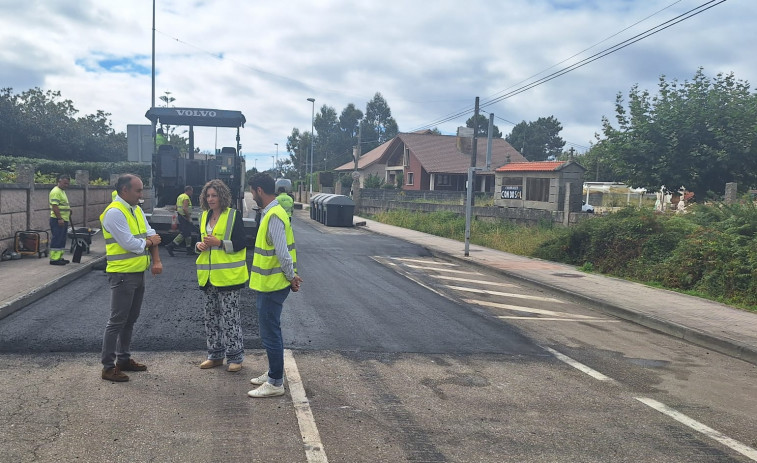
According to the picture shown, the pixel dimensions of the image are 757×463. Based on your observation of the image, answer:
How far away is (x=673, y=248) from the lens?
12898 millimetres

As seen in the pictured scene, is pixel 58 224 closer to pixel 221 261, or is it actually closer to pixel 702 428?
pixel 221 261

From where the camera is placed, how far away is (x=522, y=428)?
4523 mm

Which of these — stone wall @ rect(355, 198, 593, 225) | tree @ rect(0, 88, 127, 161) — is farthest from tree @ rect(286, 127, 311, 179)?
stone wall @ rect(355, 198, 593, 225)

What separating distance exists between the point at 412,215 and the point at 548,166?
Answer: 9906mm

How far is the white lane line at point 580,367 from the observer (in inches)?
236

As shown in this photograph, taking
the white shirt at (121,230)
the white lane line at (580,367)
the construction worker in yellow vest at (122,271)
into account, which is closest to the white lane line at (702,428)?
the white lane line at (580,367)

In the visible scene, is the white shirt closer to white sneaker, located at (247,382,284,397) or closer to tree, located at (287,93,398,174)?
white sneaker, located at (247,382,284,397)

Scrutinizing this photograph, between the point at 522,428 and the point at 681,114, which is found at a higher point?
the point at 681,114

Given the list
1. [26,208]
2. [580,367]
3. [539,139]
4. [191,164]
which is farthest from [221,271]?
[539,139]

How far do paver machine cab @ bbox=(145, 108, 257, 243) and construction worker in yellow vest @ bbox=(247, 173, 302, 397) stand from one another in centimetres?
966

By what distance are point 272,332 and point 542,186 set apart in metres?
18.5

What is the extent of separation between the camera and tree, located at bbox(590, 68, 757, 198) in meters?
18.1

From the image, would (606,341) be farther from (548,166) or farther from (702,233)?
(548,166)

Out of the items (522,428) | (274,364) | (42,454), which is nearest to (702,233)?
(522,428)
